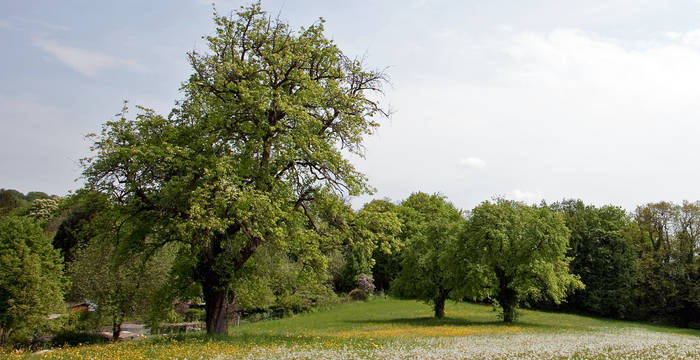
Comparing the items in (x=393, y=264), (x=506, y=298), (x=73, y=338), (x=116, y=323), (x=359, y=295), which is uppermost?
(x=393, y=264)

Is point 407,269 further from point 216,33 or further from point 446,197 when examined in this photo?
point 446,197

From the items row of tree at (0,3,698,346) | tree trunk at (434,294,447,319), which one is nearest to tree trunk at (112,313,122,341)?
row of tree at (0,3,698,346)

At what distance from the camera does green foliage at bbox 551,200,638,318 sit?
63.3m

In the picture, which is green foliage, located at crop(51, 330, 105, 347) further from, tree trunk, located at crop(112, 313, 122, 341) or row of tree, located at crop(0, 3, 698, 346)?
row of tree, located at crop(0, 3, 698, 346)

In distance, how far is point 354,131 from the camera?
943 inches

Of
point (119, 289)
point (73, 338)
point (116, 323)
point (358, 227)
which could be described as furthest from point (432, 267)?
point (73, 338)

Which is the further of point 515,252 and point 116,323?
point 515,252

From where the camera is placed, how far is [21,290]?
38.6 meters

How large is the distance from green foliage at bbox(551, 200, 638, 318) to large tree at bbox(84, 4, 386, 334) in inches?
1943

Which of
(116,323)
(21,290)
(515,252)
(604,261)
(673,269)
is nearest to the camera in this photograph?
(21,290)

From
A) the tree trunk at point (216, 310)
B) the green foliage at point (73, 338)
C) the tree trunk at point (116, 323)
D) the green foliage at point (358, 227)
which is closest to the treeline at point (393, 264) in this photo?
the green foliage at point (358, 227)

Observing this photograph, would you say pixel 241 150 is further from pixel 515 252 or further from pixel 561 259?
pixel 561 259

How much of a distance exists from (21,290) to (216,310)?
80.9 ft

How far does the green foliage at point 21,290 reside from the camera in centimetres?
3812
